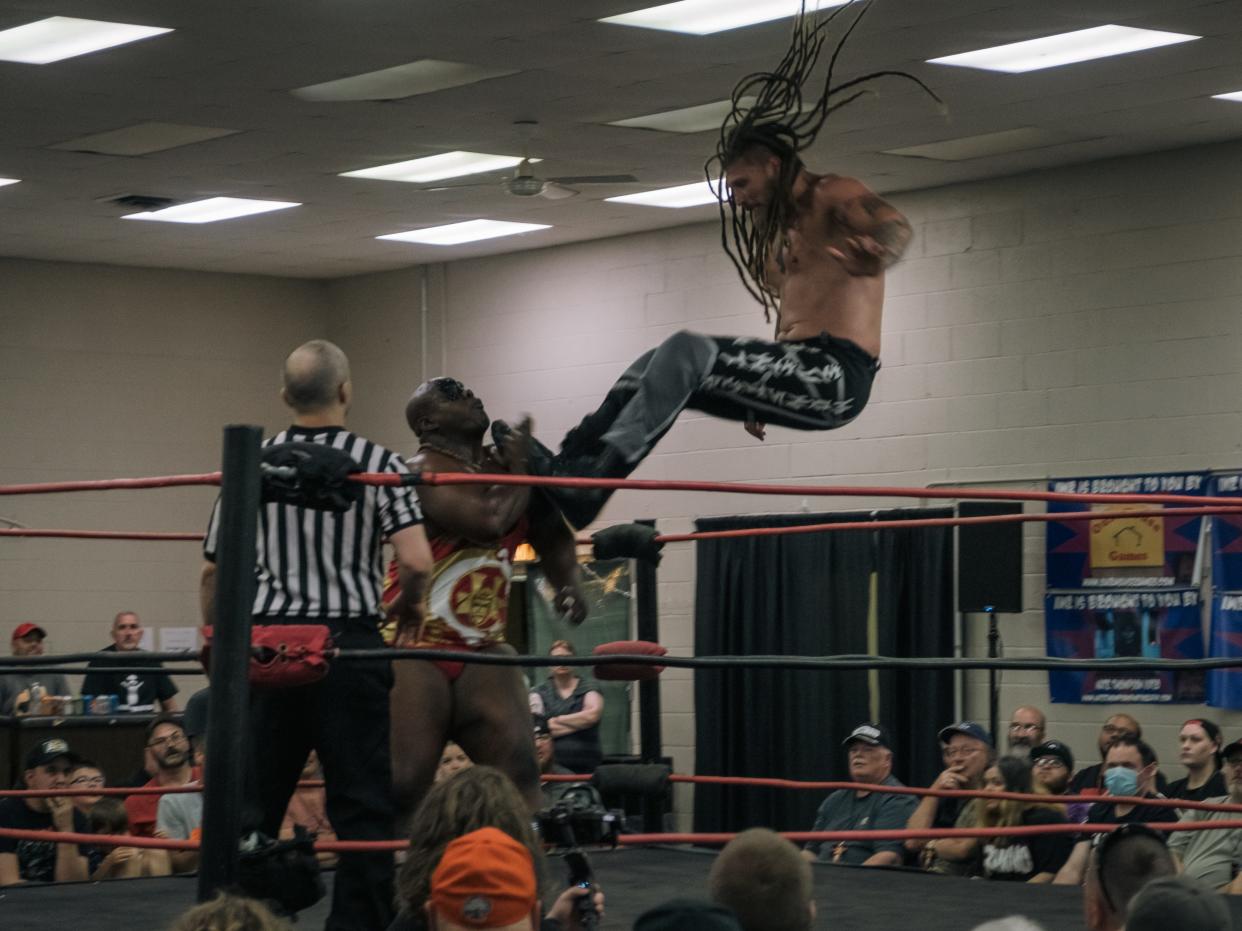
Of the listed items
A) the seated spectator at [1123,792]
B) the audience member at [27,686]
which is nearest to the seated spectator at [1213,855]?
the seated spectator at [1123,792]

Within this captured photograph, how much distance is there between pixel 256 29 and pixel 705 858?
327 centimetres

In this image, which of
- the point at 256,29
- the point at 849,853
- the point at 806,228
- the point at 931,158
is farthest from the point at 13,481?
the point at 806,228

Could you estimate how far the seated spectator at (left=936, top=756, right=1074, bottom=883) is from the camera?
542 centimetres

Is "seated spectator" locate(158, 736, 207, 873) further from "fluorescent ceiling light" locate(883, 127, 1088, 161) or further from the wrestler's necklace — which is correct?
"fluorescent ceiling light" locate(883, 127, 1088, 161)

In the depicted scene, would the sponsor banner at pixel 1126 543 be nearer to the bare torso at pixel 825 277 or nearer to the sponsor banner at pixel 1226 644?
the sponsor banner at pixel 1226 644

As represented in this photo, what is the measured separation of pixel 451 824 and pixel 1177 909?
96cm

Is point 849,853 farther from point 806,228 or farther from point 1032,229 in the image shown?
point 1032,229

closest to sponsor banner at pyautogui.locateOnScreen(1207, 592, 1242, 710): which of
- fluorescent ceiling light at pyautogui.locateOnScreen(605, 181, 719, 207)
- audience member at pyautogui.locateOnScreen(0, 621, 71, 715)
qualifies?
fluorescent ceiling light at pyautogui.locateOnScreen(605, 181, 719, 207)

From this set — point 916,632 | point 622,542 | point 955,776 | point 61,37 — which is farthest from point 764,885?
point 916,632

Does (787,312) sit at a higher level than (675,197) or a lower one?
lower

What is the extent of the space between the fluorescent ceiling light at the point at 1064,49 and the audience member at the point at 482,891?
5109 millimetres

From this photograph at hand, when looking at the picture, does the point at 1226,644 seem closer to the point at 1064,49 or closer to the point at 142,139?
the point at 1064,49

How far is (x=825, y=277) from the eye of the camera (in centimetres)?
377

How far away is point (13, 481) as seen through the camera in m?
10.5
